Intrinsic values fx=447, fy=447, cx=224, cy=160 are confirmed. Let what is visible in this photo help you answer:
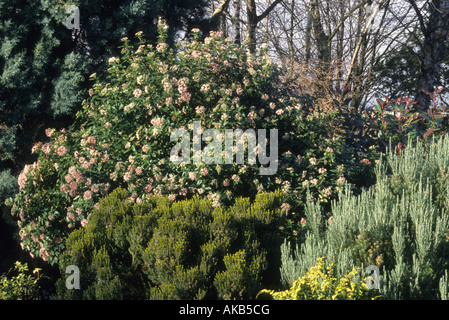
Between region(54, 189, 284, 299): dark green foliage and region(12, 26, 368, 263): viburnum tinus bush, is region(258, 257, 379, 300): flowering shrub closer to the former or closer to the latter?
region(54, 189, 284, 299): dark green foliage

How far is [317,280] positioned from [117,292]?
1392 mm

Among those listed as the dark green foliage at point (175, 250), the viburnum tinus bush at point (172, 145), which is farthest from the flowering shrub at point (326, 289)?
the viburnum tinus bush at point (172, 145)

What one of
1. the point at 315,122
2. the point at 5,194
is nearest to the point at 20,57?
the point at 5,194

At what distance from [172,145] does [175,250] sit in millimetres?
2161

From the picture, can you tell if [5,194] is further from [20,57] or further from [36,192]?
[20,57]

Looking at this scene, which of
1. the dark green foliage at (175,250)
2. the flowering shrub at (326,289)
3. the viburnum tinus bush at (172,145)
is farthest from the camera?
the viburnum tinus bush at (172,145)

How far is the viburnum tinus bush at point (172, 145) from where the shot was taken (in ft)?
15.7

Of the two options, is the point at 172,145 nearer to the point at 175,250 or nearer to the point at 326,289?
the point at 175,250

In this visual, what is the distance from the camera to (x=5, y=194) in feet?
21.3

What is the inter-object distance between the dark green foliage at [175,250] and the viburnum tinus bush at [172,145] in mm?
807

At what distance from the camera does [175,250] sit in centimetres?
316

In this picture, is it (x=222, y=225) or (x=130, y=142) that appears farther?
(x=130, y=142)

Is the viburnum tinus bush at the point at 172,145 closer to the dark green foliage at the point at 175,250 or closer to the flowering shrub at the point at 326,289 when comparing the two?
the dark green foliage at the point at 175,250

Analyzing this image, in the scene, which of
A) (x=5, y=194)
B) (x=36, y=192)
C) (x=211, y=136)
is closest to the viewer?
(x=211, y=136)
